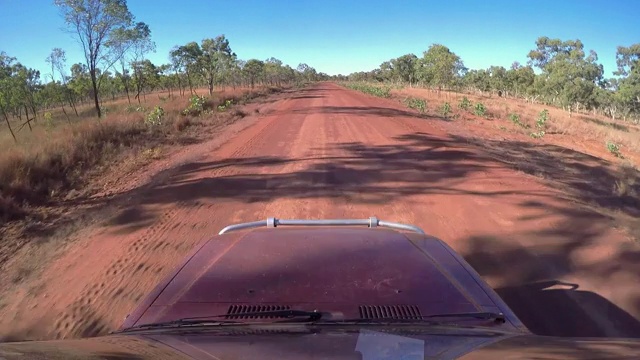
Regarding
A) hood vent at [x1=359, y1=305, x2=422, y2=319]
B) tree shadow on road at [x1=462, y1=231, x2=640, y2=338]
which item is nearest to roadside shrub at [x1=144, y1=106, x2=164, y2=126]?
tree shadow on road at [x1=462, y1=231, x2=640, y2=338]

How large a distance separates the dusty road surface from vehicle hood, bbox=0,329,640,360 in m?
2.02

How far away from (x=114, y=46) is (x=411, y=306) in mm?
25623

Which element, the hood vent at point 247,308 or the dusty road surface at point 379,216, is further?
the dusty road surface at point 379,216

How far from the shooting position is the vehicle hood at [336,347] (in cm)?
178

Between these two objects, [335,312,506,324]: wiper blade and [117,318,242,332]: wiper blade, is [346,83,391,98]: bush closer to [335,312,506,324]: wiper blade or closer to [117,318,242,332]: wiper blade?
[335,312,506,324]: wiper blade

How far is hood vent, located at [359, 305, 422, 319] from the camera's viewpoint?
225 centimetres

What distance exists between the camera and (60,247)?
6.43m

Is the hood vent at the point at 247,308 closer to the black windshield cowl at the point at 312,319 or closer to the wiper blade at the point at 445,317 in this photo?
the black windshield cowl at the point at 312,319

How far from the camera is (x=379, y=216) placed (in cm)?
689

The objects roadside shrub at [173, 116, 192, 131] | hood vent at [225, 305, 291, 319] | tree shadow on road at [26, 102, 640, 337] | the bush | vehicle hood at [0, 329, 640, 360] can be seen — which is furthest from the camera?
the bush

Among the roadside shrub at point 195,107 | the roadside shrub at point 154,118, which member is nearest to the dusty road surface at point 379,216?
the roadside shrub at point 154,118

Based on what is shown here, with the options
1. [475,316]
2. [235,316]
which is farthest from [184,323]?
[475,316]

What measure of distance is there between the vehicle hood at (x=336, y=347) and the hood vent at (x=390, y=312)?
0.18 m

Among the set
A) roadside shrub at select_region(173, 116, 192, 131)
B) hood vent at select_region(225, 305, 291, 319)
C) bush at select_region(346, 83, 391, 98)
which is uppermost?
bush at select_region(346, 83, 391, 98)
